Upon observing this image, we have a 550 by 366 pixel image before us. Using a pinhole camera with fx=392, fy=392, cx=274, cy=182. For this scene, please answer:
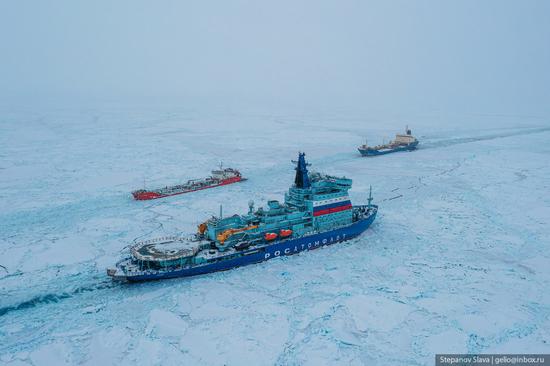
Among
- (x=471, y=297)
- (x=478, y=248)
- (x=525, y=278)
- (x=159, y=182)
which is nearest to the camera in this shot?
(x=471, y=297)

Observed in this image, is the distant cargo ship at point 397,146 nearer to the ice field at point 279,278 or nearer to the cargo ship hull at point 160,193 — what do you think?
the ice field at point 279,278

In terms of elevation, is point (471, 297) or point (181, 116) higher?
point (181, 116)

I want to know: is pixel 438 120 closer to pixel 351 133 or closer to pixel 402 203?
pixel 351 133

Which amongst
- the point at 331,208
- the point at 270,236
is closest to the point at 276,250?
the point at 270,236

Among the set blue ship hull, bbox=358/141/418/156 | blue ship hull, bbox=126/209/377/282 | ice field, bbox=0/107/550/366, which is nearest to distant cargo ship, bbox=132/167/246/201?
ice field, bbox=0/107/550/366

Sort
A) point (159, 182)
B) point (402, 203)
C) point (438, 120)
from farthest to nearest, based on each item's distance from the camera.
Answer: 1. point (438, 120)
2. point (159, 182)
3. point (402, 203)

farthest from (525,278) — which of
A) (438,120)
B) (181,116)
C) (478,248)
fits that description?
(181,116)
